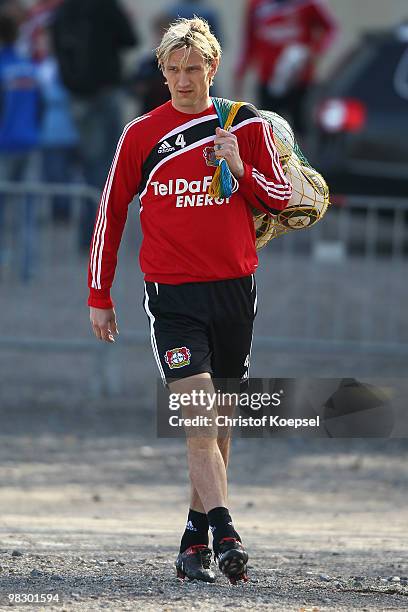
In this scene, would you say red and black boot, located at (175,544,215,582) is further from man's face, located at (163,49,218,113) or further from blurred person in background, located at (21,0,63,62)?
blurred person in background, located at (21,0,63,62)

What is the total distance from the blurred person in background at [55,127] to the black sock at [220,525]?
792 cm

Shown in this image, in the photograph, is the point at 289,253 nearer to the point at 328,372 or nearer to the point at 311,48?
the point at 328,372

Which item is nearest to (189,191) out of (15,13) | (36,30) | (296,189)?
(296,189)

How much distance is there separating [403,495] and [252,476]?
832 millimetres

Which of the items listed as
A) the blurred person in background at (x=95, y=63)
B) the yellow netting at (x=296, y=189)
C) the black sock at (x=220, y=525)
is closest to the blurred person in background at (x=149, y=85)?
the blurred person in background at (x=95, y=63)

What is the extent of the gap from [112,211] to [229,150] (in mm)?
494

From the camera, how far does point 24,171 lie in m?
12.6

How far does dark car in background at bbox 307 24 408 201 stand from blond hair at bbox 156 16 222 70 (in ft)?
25.9

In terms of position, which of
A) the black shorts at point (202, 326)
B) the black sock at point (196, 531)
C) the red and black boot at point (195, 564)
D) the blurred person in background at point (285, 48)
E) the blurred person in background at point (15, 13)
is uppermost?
the blurred person in background at point (285, 48)

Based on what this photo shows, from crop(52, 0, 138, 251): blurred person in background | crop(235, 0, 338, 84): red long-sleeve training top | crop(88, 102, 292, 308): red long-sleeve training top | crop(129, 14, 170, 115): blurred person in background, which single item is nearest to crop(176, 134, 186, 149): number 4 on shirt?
crop(88, 102, 292, 308): red long-sleeve training top

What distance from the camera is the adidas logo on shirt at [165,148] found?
210 inches

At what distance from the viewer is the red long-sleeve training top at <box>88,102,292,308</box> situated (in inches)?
210

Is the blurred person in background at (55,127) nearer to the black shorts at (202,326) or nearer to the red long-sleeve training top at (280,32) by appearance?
the red long-sleeve training top at (280,32)

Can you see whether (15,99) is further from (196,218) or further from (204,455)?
(204,455)
